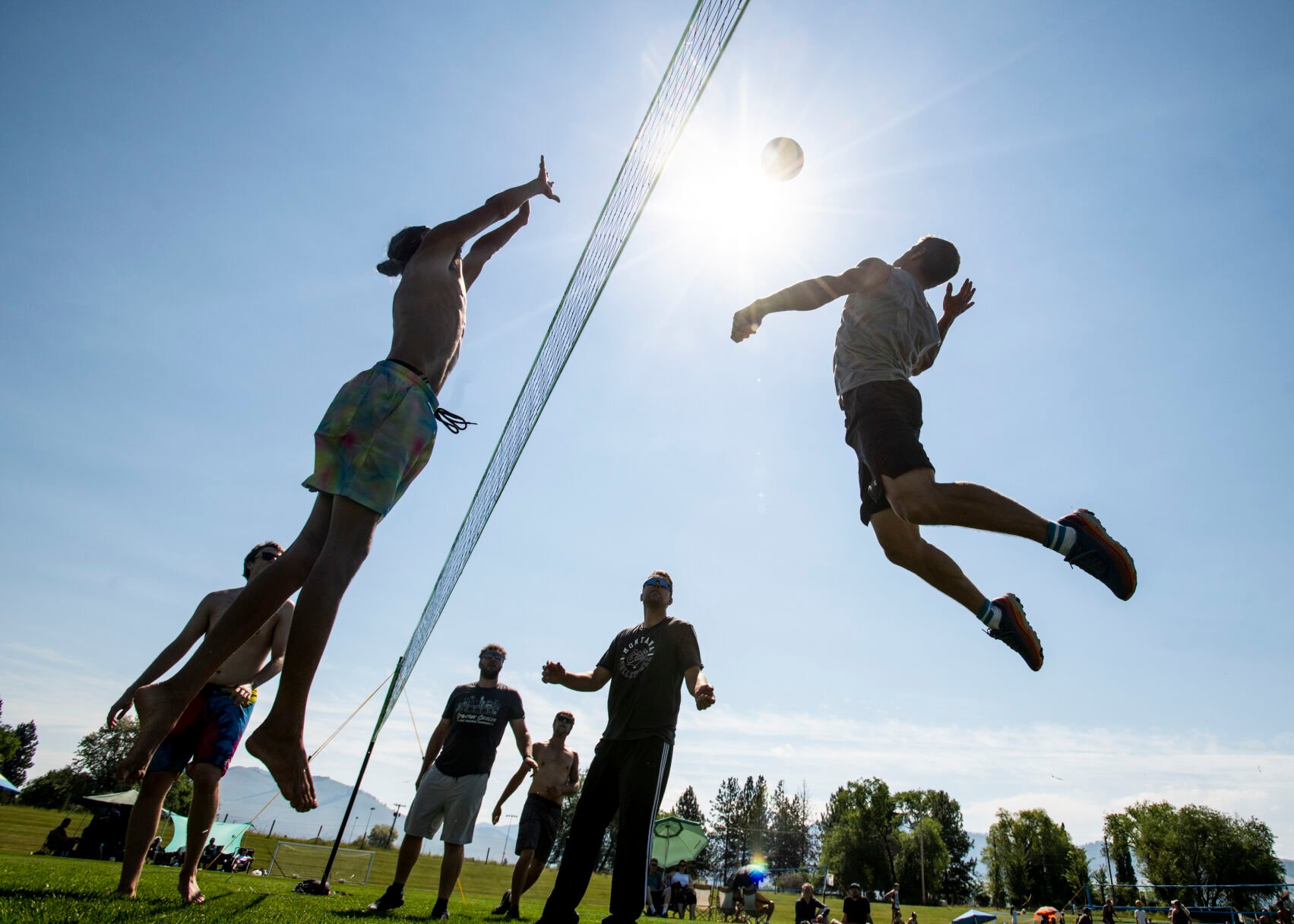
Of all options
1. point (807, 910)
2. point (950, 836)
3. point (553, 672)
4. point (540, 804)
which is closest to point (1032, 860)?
point (950, 836)

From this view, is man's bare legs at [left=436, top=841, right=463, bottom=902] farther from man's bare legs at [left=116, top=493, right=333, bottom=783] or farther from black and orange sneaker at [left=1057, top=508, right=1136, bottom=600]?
black and orange sneaker at [left=1057, top=508, right=1136, bottom=600]

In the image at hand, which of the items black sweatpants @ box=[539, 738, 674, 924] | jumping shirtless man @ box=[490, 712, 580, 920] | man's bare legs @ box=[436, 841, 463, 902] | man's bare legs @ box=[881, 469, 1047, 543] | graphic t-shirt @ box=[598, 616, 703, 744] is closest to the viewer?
man's bare legs @ box=[881, 469, 1047, 543]

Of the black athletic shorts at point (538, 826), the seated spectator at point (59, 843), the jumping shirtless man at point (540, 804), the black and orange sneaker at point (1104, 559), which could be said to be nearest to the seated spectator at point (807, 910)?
the jumping shirtless man at point (540, 804)

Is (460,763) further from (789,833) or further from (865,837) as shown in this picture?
(789,833)

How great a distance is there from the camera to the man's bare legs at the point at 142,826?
12.0 ft

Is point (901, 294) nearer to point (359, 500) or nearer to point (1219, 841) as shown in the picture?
point (359, 500)

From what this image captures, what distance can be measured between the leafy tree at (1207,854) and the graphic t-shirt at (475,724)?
76.0 m

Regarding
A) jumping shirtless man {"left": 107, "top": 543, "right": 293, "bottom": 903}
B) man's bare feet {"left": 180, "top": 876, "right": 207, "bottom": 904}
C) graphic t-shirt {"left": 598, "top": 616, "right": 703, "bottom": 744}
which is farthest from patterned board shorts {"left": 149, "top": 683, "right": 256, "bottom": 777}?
graphic t-shirt {"left": 598, "top": 616, "right": 703, "bottom": 744}

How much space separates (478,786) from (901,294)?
542cm

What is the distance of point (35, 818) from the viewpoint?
1574 inches

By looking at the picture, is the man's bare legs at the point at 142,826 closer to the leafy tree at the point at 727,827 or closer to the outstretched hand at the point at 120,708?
the outstretched hand at the point at 120,708

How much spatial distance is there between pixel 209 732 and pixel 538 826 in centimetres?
383

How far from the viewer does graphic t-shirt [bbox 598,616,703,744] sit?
3.91 metres

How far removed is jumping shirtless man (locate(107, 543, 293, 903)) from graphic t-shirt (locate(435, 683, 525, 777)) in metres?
2.24
